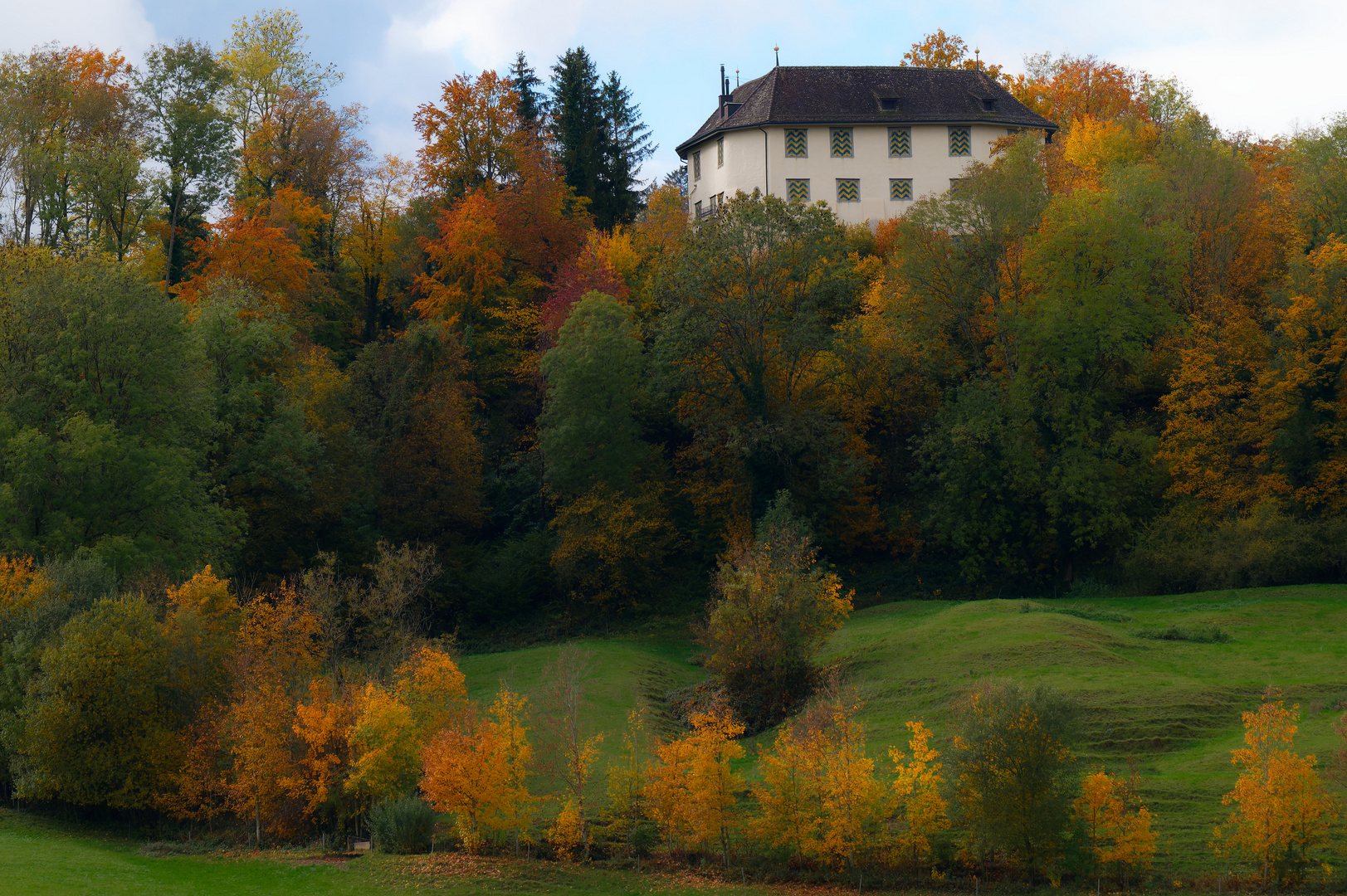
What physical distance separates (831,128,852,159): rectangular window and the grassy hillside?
3327cm

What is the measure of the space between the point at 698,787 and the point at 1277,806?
38.9 ft

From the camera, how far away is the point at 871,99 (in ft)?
231

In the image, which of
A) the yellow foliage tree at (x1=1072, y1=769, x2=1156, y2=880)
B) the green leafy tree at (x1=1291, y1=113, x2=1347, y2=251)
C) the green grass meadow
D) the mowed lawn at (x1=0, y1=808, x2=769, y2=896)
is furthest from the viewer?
the green leafy tree at (x1=1291, y1=113, x2=1347, y2=251)

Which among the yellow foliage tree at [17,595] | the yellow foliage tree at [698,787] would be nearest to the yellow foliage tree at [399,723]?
the yellow foliage tree at [698,787]

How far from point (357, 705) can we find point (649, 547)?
23026 millimetres

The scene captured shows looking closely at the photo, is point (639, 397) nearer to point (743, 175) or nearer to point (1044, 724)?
point (743, 175)

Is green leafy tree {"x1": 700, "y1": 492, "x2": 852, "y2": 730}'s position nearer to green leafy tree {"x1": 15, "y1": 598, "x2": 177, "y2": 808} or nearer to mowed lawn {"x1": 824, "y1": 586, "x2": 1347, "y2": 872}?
mowed lawn {"x1": 824, "y1": 586, "x2": 1347, "y2": 872}

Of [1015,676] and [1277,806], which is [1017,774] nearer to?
[1277,806]

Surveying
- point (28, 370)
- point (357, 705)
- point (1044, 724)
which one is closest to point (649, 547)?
point (357, 705)

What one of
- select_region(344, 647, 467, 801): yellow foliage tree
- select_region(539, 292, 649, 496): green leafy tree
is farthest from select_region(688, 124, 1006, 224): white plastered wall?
select_region(344, 647, 467, 801): yellow foliage tree

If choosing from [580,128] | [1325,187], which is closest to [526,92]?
[580,128]

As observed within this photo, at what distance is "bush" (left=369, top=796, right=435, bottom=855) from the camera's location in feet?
89.7

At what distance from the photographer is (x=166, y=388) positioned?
42125 millimetres

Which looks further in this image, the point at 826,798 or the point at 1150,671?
the point at 1150,671
